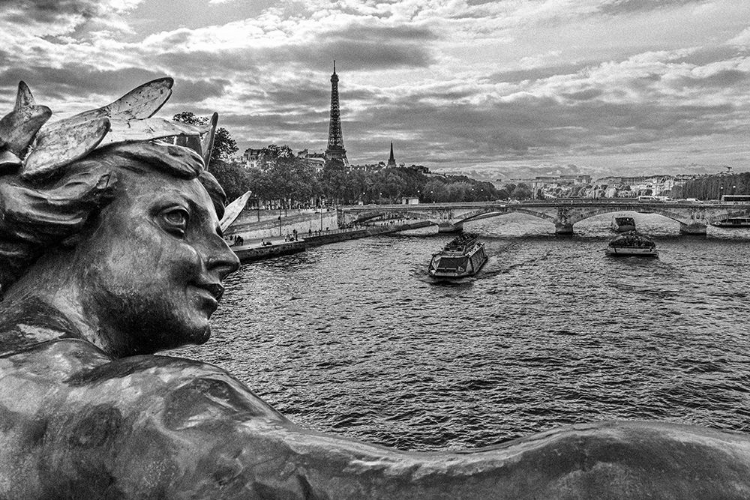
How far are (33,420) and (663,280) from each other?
39.7 m

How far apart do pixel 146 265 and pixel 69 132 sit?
11.6 inches

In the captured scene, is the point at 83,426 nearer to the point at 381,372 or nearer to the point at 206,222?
the point at 206,222

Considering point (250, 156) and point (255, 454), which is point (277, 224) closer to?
point (255, 454)

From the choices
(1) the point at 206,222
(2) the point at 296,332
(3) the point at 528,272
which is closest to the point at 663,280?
(3) the point at 528,272

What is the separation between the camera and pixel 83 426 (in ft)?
2.56

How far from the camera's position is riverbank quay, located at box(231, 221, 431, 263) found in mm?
46906

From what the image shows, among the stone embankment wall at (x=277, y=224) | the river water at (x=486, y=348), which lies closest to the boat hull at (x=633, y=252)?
the river water at (x=486, y=348)

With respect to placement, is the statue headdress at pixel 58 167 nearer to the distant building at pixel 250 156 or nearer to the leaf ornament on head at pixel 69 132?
the leaf ornament on head at pixel 69 132

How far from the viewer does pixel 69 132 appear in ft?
3.93

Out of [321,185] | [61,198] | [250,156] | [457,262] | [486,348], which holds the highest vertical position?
[250,156]

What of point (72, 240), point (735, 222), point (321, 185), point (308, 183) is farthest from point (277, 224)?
point (72, 240)

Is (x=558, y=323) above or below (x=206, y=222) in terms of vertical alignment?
below

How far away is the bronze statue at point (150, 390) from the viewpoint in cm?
63

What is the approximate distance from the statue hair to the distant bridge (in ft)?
224
